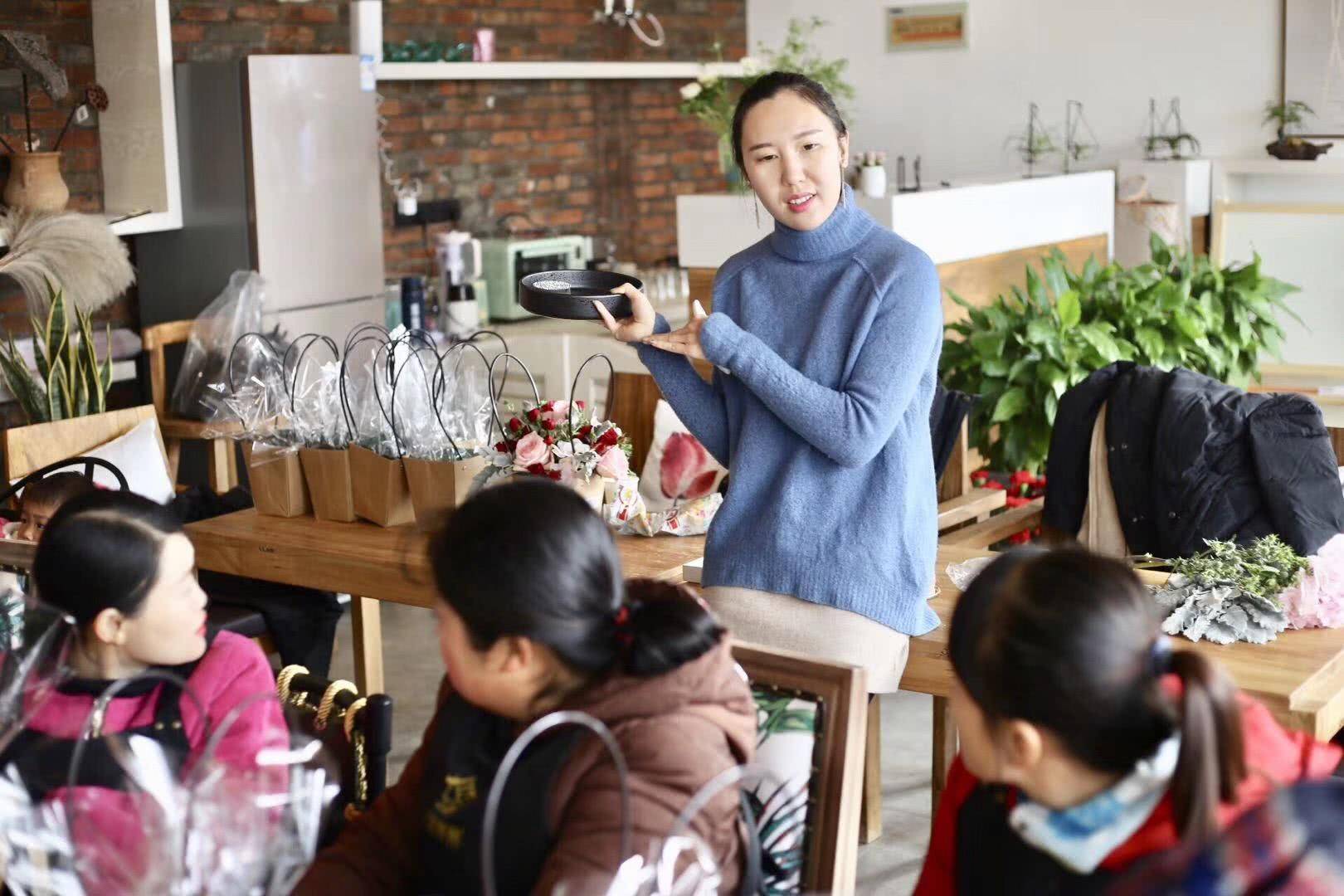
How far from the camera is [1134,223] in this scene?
7.18m

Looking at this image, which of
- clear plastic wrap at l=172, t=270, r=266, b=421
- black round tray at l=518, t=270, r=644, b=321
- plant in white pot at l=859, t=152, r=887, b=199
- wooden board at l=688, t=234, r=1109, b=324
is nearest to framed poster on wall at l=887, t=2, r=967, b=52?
wooden board at l=688, t=234, r=1109, b=324

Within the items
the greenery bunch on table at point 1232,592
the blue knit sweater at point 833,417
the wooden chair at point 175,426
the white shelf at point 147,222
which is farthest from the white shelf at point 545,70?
the blue knit sweater at point 833,417

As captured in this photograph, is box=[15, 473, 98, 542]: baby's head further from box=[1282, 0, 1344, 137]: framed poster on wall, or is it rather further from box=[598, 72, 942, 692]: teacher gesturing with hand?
box=[1282, 0, 1344, 137]: framed poster on wall

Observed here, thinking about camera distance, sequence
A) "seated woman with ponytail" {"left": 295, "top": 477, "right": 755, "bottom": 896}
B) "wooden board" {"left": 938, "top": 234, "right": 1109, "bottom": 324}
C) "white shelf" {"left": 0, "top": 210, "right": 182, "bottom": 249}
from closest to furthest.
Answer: "seated woman with ponytail" {"left": 295, "top": 477, "right": 755, "bottom": 896} < "white shelf" {"left": 0, "top": 210, "right": 182, "bottom": 249} < "wooden board" {"left": 938, "top": 234, "right": 1109, "bottom": 324}

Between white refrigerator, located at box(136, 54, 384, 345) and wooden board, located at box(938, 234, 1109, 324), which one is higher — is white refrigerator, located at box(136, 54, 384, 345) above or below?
above

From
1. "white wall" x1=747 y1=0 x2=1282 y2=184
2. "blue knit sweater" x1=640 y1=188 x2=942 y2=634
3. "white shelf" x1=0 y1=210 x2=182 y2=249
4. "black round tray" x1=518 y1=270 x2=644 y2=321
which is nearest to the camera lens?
"blue knit sweater" x1=640 y1=188 x2=942 y2=634

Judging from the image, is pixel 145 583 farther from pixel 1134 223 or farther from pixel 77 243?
pixel 1134 223

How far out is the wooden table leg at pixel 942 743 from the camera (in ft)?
9.76

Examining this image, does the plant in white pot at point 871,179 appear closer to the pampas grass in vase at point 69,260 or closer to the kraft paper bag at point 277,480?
the pampas grass in vase at point 69,260

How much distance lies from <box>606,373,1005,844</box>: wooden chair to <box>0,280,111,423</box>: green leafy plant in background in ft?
4.31

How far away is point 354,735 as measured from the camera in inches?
69.7

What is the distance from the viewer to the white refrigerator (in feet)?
16.5

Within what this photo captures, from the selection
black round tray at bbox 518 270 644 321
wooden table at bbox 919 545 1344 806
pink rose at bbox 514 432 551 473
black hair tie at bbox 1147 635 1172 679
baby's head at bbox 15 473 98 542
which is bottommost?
wooden table at bbox 919 545 1344 806

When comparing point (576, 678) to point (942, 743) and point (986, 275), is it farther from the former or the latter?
point (986, 275)
